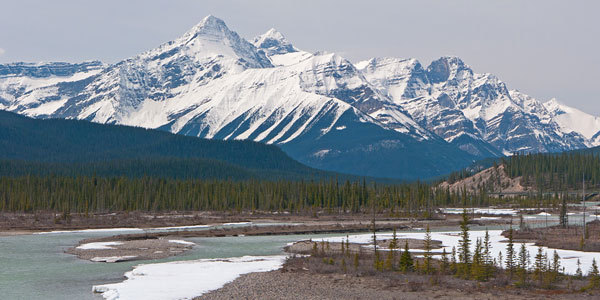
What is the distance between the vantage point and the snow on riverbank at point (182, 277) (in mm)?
50747

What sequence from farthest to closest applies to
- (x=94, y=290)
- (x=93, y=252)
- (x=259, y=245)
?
(x=259, y=245), (x=93, y=252), (x=94, y=290)

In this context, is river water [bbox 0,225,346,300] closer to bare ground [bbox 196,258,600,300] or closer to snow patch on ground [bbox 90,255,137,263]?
snow patch on ground [bbox 90,255,137,263]

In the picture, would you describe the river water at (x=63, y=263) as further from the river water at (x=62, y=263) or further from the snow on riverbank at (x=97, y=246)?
the snow on riverbank at (x=97, y=246)

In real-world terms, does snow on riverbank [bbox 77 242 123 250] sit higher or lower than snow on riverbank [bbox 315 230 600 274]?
lower

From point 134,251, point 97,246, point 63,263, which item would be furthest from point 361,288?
point 97,246

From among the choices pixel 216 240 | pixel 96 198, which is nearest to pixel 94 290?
pixel 216 240

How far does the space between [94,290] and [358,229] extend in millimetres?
76716

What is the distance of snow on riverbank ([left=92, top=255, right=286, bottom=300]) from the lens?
50747 mm

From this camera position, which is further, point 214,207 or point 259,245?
point 214,207

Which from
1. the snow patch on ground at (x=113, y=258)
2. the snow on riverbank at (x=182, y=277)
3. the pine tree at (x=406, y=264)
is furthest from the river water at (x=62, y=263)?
the pine tree at (x=406, y=264)

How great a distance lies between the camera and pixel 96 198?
190 m

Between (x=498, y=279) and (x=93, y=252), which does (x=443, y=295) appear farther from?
(x=93, y=252)

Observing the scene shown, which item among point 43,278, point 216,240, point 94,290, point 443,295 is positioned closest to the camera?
point 443,295

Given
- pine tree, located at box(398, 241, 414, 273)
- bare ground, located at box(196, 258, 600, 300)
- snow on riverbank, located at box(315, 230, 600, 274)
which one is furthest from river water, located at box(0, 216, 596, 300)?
pine tree, located at box(398, 241, 414, 273)
